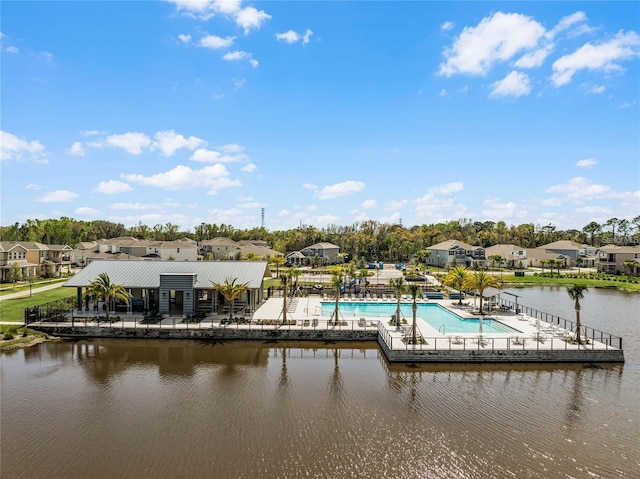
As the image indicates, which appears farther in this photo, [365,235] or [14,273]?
[365,235]

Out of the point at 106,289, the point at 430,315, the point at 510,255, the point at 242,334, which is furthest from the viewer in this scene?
the point at 510,255

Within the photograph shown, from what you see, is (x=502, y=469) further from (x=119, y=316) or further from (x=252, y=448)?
(x=119, y=316)

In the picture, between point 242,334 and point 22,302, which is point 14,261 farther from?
point 242,334

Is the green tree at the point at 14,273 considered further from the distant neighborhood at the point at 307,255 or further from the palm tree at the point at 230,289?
the palm tree at the point at 230,289

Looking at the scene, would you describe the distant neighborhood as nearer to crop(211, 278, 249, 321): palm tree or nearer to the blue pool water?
the blue pool water

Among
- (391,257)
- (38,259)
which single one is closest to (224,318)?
(38,259)

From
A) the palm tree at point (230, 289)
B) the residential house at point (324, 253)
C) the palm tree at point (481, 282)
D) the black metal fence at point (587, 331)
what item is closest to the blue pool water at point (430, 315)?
the palm tree at point (481, 282)

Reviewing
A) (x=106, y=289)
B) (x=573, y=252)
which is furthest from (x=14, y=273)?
(x=573, y=252)
